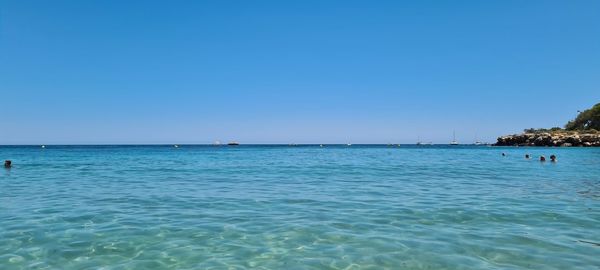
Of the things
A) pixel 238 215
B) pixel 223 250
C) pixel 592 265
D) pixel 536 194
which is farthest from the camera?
pixel 536 194

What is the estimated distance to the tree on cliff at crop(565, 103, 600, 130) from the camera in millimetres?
137250

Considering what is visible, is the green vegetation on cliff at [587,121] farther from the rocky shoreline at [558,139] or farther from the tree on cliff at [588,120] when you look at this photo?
the rocky shoreline at [558,139]

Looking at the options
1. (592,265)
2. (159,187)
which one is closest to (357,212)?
(592,265)

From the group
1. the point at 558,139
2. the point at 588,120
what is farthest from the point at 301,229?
the point at 588,120

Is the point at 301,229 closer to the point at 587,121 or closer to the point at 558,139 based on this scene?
the point at 558,139

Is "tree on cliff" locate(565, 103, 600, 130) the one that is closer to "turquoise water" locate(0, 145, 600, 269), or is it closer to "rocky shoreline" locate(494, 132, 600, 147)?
"rocky shoreline" locate(494, 132, 600, 147)

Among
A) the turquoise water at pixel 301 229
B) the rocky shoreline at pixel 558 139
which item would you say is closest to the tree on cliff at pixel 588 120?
the rocky shoreline at pixel 558 139

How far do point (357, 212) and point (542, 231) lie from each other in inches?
202

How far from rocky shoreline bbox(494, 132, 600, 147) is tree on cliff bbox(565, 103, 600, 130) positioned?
70.3ft

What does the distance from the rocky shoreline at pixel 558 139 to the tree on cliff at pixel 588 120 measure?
2143cm

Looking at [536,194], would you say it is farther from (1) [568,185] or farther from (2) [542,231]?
(2) [542,231]

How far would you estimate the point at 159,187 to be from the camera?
69.7 feet

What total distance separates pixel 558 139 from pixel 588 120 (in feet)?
124

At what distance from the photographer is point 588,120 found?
144 m
